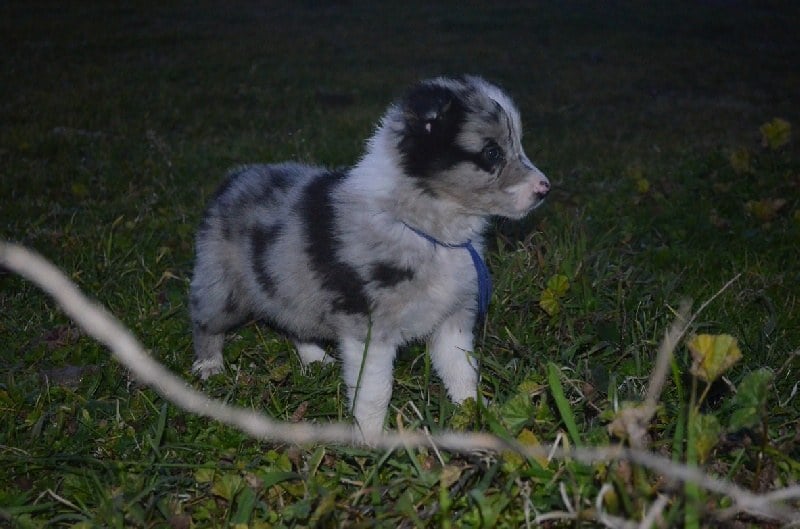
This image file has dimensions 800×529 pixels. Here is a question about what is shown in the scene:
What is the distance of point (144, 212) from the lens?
254 inches

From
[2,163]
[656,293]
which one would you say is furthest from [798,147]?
[2,163]

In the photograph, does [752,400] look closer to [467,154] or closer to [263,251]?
[467,154]

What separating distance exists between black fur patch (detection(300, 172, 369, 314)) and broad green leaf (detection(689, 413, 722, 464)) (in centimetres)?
147

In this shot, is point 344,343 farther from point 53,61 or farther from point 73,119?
point 53,61

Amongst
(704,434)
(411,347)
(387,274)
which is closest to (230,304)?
(411,347)

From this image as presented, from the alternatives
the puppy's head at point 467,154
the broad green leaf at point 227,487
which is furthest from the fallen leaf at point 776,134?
the broad green leaf at point 227,487

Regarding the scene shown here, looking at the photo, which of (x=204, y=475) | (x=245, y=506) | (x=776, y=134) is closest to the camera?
(x=245, y=506)

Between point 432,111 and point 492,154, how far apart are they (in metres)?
0.33

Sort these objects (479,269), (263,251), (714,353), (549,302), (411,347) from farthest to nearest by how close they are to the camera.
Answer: (411,347) → (549,302) → (263,251) → (479,269) → (714,353)

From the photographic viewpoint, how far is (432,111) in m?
3.47

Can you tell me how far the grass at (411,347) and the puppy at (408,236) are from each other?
18cm

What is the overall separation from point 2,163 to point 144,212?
2457mm

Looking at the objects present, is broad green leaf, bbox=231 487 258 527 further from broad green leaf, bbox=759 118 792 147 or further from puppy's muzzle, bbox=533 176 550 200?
broad green leaf, bbox=759 118 792 147

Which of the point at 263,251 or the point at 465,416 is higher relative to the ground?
the point at 263,251
